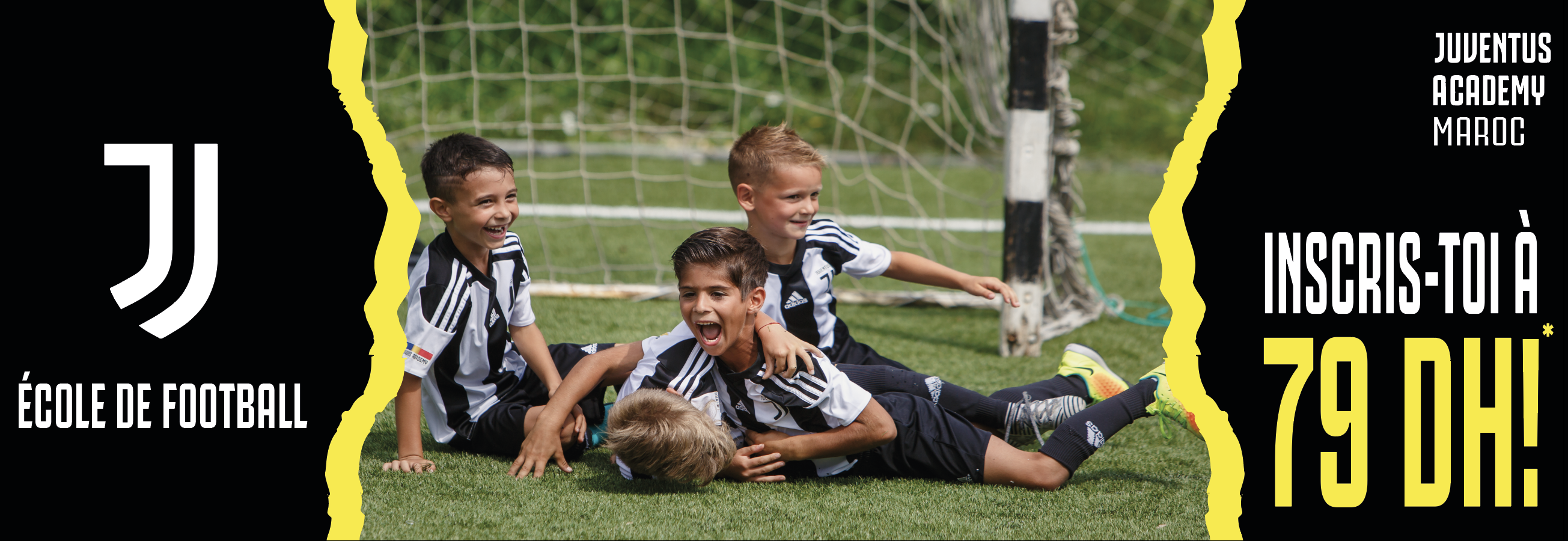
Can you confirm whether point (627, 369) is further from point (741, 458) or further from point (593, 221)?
point (593, 221)

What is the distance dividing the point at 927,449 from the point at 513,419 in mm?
1012

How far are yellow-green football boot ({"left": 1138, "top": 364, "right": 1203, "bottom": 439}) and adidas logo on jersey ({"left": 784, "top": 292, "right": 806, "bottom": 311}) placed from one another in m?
0.96

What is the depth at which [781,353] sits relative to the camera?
2.68 metres

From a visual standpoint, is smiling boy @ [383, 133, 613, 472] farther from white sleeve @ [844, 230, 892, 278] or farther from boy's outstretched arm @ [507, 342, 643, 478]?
white sleeve @ [844, 230, 892, 278]

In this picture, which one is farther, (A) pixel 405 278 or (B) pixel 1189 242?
(B) pixel 1189 242

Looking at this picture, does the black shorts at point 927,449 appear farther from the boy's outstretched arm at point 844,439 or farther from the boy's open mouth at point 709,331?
the boy's open mouth at point 709,331

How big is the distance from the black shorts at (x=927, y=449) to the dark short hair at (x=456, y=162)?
1.10 metres

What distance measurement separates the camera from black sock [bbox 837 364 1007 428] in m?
3.08

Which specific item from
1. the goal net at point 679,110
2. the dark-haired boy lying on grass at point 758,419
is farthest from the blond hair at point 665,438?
the goal net at point 679,110

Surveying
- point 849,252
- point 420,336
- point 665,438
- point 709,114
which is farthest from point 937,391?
point 709,114

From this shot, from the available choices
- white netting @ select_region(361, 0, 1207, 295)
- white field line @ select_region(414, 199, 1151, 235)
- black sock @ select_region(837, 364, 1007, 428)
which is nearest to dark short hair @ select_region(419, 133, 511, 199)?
black sock @ select_region(837, 364, 1007, 428)

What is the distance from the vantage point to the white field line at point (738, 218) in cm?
683

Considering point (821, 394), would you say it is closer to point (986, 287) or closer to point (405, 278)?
point (986, 287)

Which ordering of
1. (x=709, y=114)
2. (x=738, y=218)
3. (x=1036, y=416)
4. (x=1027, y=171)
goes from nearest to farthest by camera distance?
(x=1036, y=416)
(x=1027, y=171)
(x=738, y=218)
(x=709, y=114)
